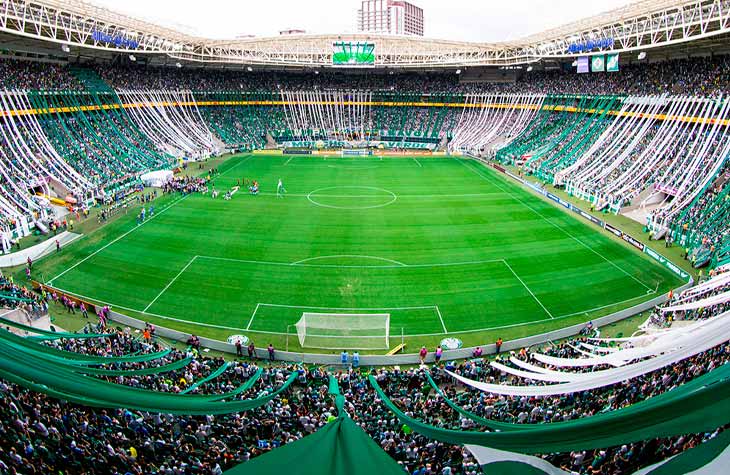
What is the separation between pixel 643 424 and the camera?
6.02 metres

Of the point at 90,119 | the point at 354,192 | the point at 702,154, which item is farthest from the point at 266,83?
the point at 702,154

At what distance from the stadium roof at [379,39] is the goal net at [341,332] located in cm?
3995

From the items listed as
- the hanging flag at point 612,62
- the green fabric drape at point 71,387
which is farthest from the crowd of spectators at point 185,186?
the hanging flag at point 612,62

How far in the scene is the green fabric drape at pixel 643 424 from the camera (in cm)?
558

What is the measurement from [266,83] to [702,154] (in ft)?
232

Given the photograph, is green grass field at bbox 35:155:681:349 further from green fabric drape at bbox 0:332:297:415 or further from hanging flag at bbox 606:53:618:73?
hanging flag at bbox 606:53:618:73

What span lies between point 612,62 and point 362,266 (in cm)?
4525

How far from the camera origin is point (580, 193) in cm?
5019

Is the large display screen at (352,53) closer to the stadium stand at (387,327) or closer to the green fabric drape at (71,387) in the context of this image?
the stadium stand at (387,327)

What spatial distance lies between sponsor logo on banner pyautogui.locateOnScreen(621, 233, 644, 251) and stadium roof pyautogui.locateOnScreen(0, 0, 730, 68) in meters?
19.9

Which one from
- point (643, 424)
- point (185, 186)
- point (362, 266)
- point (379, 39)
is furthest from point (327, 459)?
point (379, 39)

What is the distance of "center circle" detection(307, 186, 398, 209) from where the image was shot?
48.7 m

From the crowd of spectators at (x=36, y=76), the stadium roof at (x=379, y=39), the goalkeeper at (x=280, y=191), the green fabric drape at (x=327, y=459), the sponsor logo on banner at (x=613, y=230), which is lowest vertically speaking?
the sponsor logo on banner at (x=613, y=230)

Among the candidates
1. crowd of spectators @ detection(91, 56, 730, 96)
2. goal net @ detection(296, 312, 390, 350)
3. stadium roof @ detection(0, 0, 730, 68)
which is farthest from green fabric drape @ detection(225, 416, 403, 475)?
crowd of spectators @ detection(91, 56, 730, 96)
